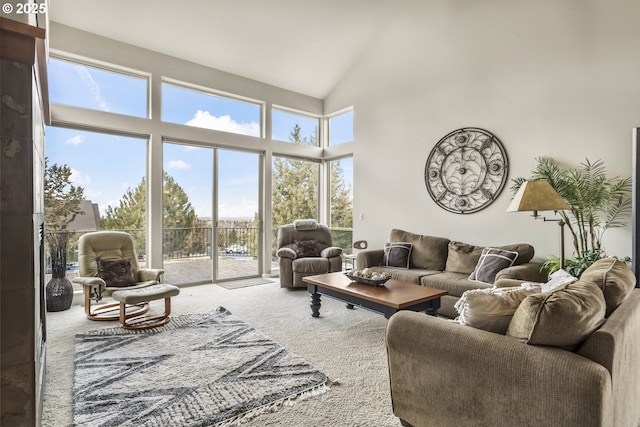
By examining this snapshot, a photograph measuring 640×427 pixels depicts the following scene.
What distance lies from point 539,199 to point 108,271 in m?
4.43

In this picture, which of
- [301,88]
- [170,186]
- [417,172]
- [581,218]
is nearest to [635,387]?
[581,218]

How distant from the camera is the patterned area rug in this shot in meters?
1.97

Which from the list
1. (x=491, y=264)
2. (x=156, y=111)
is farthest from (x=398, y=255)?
(x=156, y=111)

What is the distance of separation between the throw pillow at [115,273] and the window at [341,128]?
422 centimetres

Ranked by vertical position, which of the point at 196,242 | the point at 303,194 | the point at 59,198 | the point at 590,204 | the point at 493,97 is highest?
the point at 493,97

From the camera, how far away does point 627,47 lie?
10.9 ft

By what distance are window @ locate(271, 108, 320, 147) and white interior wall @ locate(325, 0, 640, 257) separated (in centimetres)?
103

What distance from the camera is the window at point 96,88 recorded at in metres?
4.28

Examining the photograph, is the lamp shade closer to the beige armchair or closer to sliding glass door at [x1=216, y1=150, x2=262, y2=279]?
the beige armchair

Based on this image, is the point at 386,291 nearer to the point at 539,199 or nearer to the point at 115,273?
the point at 539,199

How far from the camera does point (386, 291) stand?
3205 millimetres

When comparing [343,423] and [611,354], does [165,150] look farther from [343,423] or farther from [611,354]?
[611,354]

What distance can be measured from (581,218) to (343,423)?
3.14 m

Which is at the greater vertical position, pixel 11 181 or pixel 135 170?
pixel 135 170
